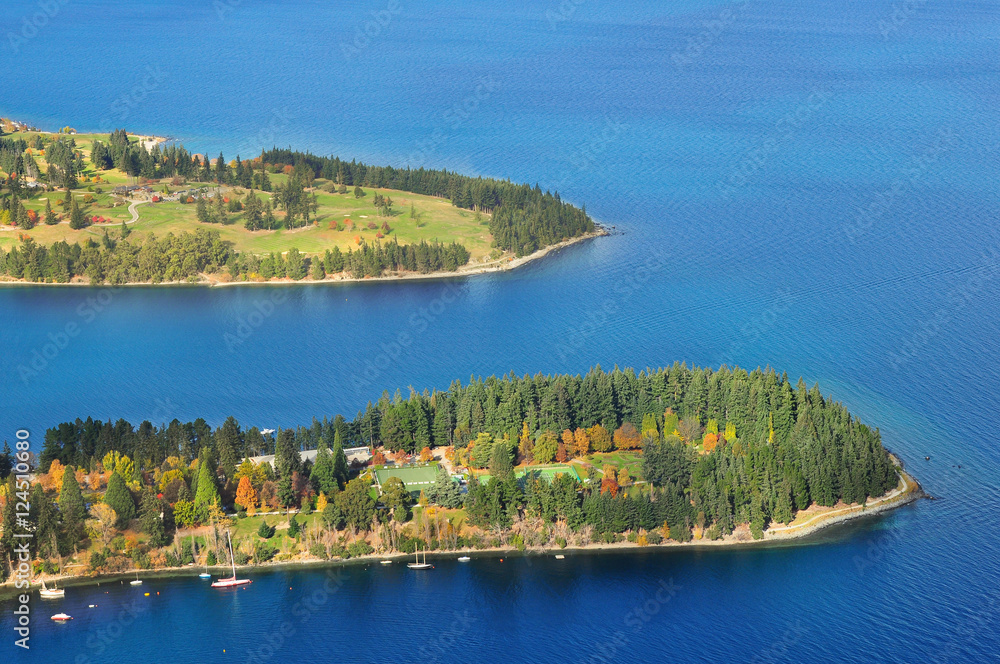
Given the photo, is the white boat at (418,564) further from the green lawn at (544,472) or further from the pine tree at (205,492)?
the pine tree at (205,492)

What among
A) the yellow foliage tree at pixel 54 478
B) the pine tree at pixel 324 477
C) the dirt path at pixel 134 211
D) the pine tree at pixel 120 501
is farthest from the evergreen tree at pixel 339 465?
the dirt path at pixel 134 211

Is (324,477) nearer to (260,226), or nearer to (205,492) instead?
(205,492)

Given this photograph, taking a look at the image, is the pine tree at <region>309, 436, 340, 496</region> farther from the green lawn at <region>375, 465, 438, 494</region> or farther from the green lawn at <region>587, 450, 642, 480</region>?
the green lawn at <region>587, 450, 642, 480</region>

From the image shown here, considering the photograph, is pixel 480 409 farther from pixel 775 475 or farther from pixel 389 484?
pixel 775 475

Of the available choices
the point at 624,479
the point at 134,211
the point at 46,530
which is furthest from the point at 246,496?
the point at 134,211

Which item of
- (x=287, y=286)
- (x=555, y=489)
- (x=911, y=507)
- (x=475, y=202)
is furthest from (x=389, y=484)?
(x=475, y=202)

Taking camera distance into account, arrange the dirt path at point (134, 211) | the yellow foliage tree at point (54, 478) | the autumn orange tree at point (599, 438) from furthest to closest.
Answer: the dirt path at point (134, 211)
the autumn orange tree at point (599, 438)
the yellow foliage tree at point (54, 478)

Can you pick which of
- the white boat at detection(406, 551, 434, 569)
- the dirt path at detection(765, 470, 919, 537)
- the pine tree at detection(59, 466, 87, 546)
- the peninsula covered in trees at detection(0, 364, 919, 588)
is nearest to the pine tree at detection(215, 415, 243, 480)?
the peninsula covered in trees at detection(0, 364, 919, 588)
